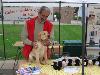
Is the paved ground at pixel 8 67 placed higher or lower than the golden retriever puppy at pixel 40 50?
lower

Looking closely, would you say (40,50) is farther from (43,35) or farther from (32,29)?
(32,29)

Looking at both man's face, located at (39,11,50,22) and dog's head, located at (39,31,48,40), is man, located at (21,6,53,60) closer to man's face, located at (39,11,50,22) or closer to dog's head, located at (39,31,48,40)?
man's face, located at (39,11,50,22)

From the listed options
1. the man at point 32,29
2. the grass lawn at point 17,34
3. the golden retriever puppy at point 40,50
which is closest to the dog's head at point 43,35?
the golden retriever puppy at point 40,50

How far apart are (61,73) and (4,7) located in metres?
5.16

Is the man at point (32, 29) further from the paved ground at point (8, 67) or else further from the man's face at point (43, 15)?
the paved ground at point (8, 67)

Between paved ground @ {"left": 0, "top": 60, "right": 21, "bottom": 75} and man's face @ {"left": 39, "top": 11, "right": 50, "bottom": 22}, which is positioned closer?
man's face @ {"left": 39, "top": 11, "right": 50, "bottom": 22}

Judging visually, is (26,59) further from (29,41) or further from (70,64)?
(70,64)

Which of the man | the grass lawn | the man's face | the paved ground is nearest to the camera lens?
the man's face

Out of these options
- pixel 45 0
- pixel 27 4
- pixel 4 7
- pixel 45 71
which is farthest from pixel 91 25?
pixel 45 71

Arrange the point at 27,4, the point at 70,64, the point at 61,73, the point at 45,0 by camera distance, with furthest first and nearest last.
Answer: the point at 27,4, the point at 45,0, the point at 70,64, the point at 61,73

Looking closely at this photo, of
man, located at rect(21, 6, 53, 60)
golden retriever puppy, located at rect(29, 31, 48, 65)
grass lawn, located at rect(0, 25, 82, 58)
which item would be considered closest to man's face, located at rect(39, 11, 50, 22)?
man, located at rect(21, 6, 53, 60)

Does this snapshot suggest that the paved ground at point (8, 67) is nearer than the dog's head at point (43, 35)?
No

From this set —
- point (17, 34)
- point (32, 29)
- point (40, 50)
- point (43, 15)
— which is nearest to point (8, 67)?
point (32, 29)

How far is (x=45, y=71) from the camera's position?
515 centimetres
